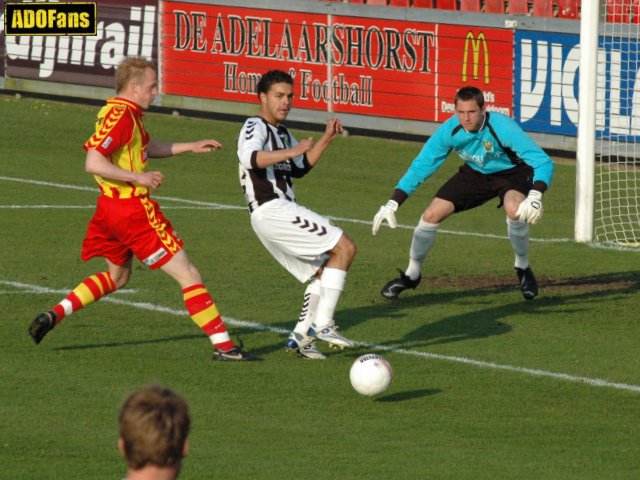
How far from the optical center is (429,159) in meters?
12.1

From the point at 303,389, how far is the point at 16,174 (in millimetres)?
11171

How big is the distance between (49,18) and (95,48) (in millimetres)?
1386

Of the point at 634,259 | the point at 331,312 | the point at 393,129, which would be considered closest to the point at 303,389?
the point at 331,312

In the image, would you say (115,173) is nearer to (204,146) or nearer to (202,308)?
(204,146)

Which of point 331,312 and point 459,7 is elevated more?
point 459,7

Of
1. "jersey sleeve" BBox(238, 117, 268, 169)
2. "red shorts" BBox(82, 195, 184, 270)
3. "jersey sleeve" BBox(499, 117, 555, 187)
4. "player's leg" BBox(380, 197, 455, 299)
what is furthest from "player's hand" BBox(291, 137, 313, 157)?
"player's leg" BBox(380, 197, 455, 299)

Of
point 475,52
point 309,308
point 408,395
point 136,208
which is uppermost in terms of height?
point 475,52

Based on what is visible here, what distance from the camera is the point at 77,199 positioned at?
57.7 feet

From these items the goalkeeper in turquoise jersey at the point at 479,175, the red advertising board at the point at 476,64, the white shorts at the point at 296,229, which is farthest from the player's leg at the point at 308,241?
the red advertising board at the point at 476,64

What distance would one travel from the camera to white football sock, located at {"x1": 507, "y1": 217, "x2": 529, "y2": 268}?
1246 cm

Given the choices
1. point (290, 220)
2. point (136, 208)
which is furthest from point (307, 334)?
point (136, 208)

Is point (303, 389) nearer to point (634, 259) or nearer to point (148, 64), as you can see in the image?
point (148, 64)

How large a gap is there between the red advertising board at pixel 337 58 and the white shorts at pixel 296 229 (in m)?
11.7

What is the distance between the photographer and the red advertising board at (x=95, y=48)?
25641mm
